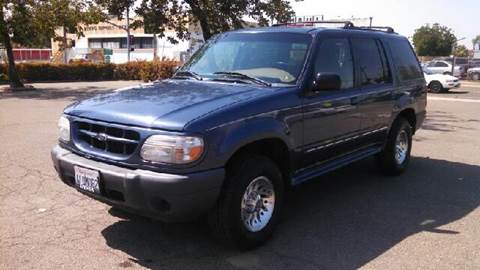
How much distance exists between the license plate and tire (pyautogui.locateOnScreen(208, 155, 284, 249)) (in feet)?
3.03

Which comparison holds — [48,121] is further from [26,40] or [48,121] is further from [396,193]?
[26,40]

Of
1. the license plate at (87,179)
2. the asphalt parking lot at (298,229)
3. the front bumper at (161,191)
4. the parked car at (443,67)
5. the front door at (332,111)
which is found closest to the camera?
the front bumper at (161,191)

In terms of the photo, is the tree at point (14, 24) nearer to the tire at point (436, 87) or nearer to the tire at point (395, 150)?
the tire at point (395, 150)

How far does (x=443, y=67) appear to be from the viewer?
3691 centimetres

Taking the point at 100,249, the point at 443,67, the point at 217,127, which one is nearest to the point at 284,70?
the point at 217,127

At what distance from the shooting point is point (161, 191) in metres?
3.62

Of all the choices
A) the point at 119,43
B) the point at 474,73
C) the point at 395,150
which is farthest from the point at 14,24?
the point at 119,43

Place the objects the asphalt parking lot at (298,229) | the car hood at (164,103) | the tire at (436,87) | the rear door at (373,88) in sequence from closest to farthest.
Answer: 1. the car hood at (164,103)
2. the asphalt parking lot at (298,229)
3. the rear door at (373,88)
4. the tire at (436,87)

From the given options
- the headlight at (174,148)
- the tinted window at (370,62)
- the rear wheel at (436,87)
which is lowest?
the rear wheel at (436,87)

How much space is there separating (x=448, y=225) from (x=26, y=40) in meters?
22.2

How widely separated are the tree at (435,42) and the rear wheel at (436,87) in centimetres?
6242

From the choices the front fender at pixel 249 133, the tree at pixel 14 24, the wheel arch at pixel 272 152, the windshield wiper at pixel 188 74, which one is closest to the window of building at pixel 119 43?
the tree at pixel 14 24

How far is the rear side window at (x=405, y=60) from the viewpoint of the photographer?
21.9 ft

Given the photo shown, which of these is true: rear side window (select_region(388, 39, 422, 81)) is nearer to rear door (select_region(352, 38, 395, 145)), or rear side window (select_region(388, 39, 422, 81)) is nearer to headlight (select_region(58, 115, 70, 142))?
rear door (select_region(352, 38, 395, 145))
